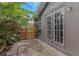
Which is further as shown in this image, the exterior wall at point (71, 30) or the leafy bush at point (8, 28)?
the leafy bush at point (8, 28)

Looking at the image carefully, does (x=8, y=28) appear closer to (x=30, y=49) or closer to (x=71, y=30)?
(x=30, y=49)

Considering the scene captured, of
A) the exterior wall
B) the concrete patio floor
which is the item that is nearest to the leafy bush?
the concrete patio floor

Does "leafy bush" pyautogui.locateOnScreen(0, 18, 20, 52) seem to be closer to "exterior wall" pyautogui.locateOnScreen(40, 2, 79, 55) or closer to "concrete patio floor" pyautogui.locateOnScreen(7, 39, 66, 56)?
"concrete patio floor" pyautogui.locateOnScreen(7, 39, 66, 56)

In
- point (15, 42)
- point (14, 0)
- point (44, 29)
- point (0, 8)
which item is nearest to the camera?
point (14, 0)

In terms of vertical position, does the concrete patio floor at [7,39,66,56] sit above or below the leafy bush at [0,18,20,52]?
below

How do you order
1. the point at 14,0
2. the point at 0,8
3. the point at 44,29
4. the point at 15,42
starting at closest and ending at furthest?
the point at 14,0
the point at 0,8
the point at 15,42
the point at 44,29

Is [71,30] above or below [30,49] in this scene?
above

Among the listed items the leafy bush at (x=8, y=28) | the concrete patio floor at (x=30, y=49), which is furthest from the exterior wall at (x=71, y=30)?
the leafy bush at (x=8, y=28)

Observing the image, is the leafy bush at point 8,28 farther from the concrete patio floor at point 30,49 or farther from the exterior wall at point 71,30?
the exterior wall at point 71,30

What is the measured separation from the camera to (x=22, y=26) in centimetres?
439

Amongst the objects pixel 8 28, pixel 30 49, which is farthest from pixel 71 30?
pixel 8 28

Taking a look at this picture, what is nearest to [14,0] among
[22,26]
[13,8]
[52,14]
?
[13,8]

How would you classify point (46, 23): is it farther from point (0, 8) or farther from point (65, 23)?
point (0, 8)

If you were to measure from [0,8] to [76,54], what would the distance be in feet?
7.84
